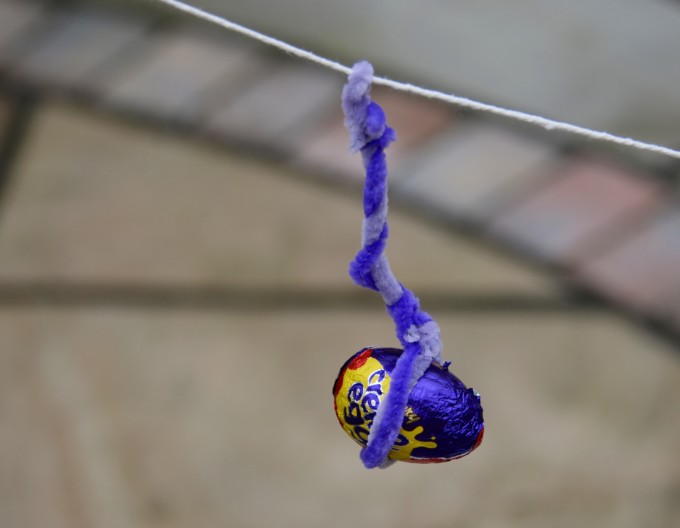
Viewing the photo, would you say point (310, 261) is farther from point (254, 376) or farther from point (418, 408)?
point (418, 408)

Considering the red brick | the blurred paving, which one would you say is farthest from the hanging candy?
the red brick

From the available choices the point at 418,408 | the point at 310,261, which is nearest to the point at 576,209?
the point at 310,261

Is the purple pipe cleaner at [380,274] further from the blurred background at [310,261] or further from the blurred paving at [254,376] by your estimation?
the blurred paving at [254,376]

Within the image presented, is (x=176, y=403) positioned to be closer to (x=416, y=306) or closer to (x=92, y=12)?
(x=416, y=306)

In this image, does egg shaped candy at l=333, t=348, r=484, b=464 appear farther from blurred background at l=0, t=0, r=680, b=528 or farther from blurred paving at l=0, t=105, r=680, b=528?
blurred paving at l=0, t=105, r=680, b=528

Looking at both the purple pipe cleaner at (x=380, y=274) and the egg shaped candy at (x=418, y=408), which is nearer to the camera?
the purple pipe cleaner at (x=380, y=274)

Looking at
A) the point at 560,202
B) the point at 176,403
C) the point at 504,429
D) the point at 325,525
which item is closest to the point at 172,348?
the point at 176,403

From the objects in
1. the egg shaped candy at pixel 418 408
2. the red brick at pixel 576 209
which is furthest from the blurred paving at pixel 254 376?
the egg shaped candy at pixel 418 408
